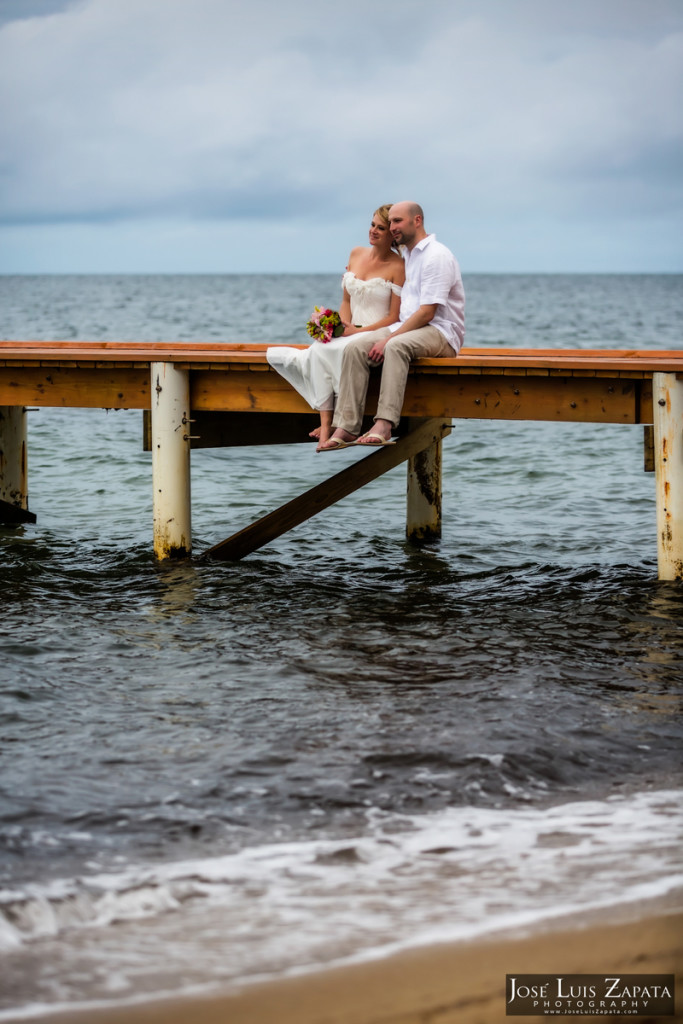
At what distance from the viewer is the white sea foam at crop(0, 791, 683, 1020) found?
3145 millimetres

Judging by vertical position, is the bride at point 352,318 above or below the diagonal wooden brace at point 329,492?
above

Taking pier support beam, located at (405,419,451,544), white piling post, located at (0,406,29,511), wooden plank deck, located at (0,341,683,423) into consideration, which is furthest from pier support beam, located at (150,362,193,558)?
white piling post, located at (0,406,29,511)

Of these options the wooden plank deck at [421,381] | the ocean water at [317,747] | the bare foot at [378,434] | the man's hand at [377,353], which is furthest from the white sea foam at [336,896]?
the man's hand at [377,353]

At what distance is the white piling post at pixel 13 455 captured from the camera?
9523 mm

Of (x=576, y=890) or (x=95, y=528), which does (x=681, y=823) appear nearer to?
(x=576, y=890)

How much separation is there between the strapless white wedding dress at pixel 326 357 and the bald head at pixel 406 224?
345mm

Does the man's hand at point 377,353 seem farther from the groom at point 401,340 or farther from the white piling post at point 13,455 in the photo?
the white piling post at point 13,455

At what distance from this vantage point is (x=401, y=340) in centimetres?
691

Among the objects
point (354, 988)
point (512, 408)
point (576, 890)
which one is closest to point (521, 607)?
point (512, 408)

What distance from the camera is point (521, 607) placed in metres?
7.05

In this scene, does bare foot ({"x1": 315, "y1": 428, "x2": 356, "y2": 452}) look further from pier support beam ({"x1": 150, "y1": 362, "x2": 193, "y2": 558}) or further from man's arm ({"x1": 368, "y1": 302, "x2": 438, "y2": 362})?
pier support beam ({"x1": 150, "y1": 362, "x2": 193, "y2": 558})

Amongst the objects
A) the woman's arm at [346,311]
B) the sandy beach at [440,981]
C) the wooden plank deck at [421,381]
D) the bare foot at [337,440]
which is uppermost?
the woman's arm at [346,311]

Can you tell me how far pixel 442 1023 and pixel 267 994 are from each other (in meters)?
0.46

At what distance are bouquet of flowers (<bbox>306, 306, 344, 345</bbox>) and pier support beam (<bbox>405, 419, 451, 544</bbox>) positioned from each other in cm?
195
